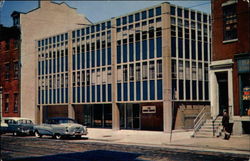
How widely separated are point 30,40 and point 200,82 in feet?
89.2

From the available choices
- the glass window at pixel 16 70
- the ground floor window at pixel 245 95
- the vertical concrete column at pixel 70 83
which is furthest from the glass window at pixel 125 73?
the glass window at pixel 16 70

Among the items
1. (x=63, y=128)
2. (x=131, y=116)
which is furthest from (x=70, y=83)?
(x=63, y=128)

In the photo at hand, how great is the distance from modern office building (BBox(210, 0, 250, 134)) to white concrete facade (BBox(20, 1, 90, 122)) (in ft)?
84.4

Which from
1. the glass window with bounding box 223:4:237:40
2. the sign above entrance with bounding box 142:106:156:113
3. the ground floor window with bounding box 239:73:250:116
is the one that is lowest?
the sign above entrance with bounding box 142:106:156:113

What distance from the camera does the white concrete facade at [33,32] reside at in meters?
47.3

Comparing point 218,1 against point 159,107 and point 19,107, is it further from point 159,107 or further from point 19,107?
point 19,107

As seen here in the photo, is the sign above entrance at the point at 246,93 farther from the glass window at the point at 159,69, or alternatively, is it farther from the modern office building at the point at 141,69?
the glass window at the point at 159,69

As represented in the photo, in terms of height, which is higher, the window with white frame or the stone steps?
the window with white frame

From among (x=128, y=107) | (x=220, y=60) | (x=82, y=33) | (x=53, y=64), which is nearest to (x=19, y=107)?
(x=53, y=64)

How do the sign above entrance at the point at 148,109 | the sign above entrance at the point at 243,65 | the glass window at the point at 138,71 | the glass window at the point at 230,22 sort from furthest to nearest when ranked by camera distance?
1. the glass window at the point at 138,71
2. the sign above entrance at the point at 148,109
3. the glass window at the point at 230,22
4. the sign above entrance at the point at 243,65

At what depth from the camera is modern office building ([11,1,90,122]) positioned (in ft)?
155

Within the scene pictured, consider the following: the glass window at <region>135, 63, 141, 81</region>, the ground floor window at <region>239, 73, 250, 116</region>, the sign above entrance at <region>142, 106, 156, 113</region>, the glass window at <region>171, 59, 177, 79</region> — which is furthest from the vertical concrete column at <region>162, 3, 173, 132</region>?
the ground floor window at <region>239, 73, 250, 116</region>

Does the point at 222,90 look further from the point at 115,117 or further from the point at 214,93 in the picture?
the point at 115,117

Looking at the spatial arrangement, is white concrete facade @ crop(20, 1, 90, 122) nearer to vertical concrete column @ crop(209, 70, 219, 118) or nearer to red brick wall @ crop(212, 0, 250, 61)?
red brick wall @ crop(212, 0, 250, 61)
